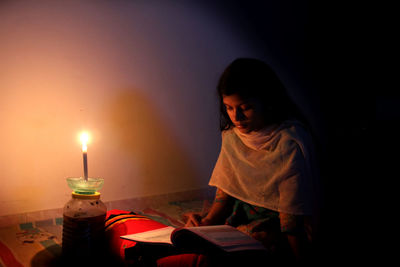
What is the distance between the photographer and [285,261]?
106 cm

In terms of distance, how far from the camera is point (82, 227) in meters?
1.19

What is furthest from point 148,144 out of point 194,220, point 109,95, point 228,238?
point 228,238

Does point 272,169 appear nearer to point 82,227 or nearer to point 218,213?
point 218,213

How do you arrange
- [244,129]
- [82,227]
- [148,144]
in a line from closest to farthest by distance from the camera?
1. [82,227]
2. [244,129]
3. [148,144]

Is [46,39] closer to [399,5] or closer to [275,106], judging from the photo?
[275,106]

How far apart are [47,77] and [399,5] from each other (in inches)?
105

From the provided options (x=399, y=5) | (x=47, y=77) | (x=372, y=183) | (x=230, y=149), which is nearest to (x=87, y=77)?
(x=47, y=77)

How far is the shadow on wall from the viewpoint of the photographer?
195 centimetres

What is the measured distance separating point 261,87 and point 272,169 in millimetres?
316

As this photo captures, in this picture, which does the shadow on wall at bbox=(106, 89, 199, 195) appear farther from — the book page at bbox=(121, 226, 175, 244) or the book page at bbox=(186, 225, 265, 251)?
the book page at bbox=(186, 225, 265, 251)

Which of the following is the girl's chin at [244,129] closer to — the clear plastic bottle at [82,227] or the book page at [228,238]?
the book page at [228,238]

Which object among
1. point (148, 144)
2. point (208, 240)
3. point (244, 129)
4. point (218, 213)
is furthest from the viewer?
point (148, 144)

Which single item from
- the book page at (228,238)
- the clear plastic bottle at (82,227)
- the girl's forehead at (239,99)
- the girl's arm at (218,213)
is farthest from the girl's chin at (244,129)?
the clear plastic bottle at (82,227)

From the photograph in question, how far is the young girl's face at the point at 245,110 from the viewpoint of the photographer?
1222mm
